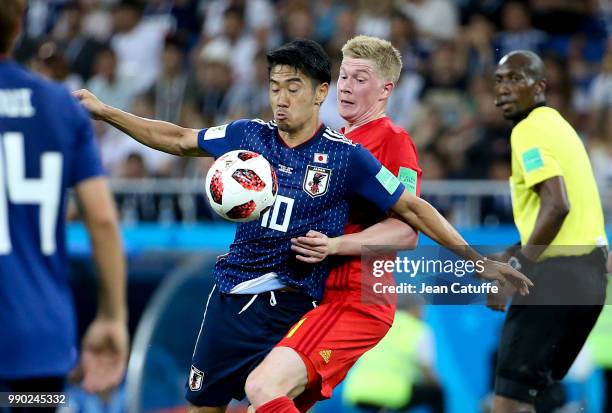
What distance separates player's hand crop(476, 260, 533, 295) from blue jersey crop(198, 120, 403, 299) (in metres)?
0.62

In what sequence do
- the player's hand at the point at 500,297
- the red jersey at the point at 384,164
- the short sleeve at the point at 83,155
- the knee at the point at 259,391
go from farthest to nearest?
the player's hand at the point at 500,297 < the red jersey at the point at 384,164 < the knee at the point at 259,391 < the short sleeve at the point at 83,155

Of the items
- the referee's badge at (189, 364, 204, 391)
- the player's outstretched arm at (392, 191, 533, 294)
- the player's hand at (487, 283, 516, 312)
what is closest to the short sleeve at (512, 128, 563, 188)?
the player's hand at (487, 283, 516, 312)

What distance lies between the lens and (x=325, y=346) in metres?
5.80

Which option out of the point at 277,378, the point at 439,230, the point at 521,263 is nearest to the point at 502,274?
the point at 439,230

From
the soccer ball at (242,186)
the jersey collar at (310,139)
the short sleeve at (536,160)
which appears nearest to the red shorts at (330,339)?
the soccer ball at (242,186)

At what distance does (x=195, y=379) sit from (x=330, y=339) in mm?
780

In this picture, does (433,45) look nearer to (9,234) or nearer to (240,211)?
(240,211)

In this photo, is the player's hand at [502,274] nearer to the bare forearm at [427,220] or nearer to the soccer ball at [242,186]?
the bare forearm at [427,220]

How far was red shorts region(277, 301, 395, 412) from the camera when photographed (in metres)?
5.77

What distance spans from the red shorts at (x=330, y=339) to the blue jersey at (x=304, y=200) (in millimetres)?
179

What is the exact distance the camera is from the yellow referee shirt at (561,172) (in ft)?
21.5

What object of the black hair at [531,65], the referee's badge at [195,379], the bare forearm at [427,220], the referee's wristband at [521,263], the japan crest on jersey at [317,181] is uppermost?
the black hair at [531,65]

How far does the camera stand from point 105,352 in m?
4.11

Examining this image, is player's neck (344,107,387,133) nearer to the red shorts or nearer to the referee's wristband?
the red shorts
